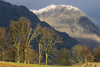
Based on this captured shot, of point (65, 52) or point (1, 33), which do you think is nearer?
point (1, 33)

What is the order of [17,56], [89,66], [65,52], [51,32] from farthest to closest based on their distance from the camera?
[65,52], [51,32], [17,56], [89,66]

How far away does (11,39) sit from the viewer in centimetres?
6394

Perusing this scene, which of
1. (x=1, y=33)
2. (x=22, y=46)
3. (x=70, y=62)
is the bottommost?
(x=70, y=62)

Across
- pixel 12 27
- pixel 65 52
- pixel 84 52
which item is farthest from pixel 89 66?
pixel 65 52

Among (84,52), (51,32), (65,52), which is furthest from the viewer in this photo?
(65,52)

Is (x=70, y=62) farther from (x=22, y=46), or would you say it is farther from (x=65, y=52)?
(x=22, y=46)

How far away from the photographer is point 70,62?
5241 inches

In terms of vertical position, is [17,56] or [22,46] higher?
[22,46]

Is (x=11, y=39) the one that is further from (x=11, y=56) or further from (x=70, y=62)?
(x=70, y=62)

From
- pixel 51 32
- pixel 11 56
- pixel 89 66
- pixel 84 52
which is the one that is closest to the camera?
Result: pixel 89 66

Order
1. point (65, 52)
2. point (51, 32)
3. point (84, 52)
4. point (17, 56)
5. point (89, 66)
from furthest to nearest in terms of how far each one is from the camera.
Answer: point (65, 52) → point (84, 52) → point (51, 32) → point (17, 56) → point (89, 66)

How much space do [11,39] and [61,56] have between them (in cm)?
7729

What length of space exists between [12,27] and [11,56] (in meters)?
12.8

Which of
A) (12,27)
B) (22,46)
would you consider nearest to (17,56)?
(22,46)
